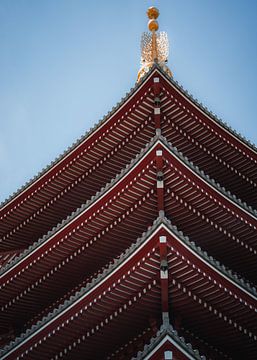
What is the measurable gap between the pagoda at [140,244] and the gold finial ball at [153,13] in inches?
2.9

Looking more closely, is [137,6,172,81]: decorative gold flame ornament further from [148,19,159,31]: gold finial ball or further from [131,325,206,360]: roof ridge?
[131,325,206,360]: roof ridge

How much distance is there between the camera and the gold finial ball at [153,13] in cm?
1694

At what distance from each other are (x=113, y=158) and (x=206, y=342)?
6444 mm

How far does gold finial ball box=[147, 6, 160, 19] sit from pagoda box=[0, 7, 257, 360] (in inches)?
2.9

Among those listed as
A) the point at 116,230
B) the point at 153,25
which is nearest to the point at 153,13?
the point at 153,25

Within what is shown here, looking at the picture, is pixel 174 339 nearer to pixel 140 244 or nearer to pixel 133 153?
pixel 140 244

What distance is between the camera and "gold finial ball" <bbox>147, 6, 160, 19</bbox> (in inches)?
667

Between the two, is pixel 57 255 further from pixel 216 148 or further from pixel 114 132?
pixel 216 148

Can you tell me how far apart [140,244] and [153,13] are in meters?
10.3

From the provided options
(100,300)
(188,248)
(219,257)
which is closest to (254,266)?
(219,257)

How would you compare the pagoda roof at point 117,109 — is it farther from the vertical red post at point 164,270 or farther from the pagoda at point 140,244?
the vertical red post at point 164,270

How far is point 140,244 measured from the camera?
33.1 ft

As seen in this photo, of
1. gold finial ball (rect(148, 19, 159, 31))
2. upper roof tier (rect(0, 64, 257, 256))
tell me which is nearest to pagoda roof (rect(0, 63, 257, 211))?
upper roof tier (rect(0, 64, 257, 256))

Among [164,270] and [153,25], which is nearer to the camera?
[164,270]
